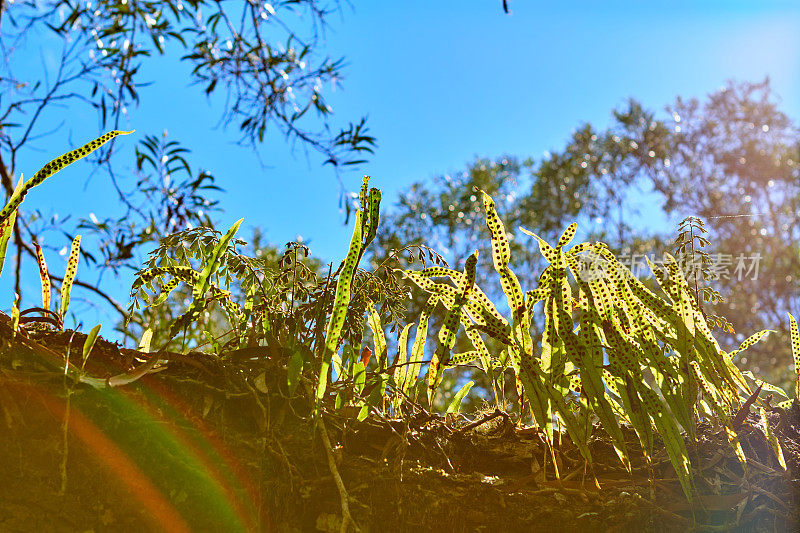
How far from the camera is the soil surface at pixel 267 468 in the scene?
808 millimetres

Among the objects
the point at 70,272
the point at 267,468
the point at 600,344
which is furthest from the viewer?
the point at 70,272

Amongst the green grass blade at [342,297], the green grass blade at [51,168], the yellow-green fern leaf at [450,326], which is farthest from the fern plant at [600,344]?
the green grass blade at [51,168]

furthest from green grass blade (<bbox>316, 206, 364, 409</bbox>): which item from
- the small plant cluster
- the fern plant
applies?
the fern plant

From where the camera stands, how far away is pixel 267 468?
0.87 metres

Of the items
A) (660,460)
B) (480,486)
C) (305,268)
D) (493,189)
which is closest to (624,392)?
(660,460)

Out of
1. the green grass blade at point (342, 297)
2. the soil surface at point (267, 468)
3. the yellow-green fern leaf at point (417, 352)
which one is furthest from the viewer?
the yellow-green fern leaf at point (417, 352)

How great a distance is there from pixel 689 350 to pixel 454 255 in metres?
5.95

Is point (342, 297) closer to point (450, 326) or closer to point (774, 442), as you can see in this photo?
point (450, 326)

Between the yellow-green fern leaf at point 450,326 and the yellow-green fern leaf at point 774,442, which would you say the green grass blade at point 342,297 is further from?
the yellow-green fern leaf at point 774,442

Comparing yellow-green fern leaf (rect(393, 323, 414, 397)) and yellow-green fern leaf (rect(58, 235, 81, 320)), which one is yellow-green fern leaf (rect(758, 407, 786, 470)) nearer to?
yellow-green fern leaf (rect(393, 323, 414, 397))

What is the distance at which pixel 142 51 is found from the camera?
3.01m

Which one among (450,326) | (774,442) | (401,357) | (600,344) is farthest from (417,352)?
(774,442)

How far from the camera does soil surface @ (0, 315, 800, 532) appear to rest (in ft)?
2.65

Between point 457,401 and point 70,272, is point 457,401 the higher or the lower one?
the lower one
